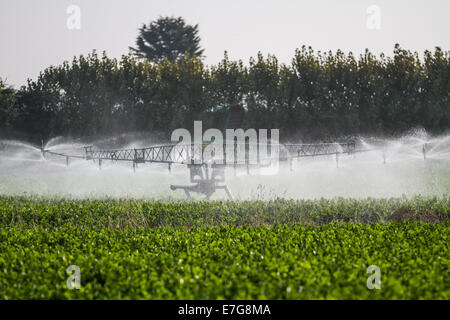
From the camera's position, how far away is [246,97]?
29.3m

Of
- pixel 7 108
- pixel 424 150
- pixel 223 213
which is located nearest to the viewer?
pixel 223 213

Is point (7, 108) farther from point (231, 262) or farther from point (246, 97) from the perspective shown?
point (231, 262)

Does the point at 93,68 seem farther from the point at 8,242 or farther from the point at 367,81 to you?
the point at 8,242

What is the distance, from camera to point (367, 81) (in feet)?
91.0

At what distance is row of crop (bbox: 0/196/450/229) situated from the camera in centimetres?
934

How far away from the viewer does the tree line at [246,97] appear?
1064 inches

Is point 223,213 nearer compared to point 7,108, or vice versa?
point 223,213

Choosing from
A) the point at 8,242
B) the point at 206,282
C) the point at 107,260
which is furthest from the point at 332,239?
the point at 8,242

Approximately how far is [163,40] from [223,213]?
39.8 meters

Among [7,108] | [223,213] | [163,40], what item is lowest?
[223,213]

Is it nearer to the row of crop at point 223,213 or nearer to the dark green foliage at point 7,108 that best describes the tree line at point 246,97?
the dark green foliage at point 7,108

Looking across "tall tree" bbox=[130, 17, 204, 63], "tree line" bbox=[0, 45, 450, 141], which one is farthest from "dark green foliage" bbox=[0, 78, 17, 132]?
"tall tree" bbox=[130, 17, 204, 63]

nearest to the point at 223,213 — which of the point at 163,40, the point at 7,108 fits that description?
the point at 7,108

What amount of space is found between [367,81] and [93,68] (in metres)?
17.4
